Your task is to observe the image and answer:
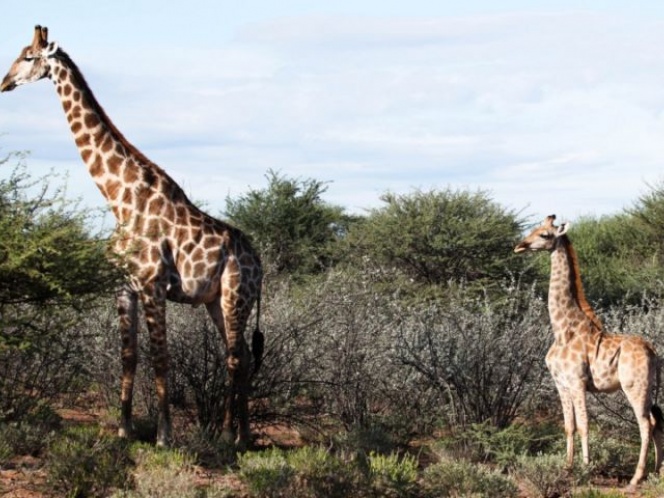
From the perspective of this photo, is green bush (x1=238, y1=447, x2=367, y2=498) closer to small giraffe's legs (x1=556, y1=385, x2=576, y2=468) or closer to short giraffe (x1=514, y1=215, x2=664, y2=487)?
small giraffe's legs (x1=556, y1=385, x2=576, y2=468)

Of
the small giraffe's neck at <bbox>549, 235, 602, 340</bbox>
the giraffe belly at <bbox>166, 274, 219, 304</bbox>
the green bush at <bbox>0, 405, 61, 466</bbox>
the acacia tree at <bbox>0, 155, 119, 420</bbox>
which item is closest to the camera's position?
the acacia tree at <bbox>0, 155, 119, 420</bbox>

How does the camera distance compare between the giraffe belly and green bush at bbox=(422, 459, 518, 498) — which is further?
the giraffe belly

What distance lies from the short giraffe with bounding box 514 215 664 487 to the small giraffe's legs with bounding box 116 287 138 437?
3.57m

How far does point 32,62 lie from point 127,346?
2844mm

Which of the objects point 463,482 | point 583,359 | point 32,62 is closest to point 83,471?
point 463,482

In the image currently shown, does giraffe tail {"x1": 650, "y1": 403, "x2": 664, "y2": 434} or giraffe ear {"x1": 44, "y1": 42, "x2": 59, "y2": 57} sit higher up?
giraffe ear {"x1": 44, "y1": 42, "x2": 59, "y2": 57}

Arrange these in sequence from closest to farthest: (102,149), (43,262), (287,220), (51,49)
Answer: (43,262)
(51,49)
(102,149)
(287,220)

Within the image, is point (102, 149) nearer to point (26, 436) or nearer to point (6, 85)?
point (6, 85)

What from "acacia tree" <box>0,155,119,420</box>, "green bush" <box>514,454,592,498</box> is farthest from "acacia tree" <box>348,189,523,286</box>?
"acacia tree" <box>0,155,119,420</box>

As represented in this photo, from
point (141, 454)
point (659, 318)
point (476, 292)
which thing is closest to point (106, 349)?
point (141, 454)

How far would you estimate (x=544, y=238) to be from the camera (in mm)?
10992

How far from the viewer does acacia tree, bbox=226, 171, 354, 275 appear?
24438mm

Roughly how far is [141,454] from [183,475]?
137cm

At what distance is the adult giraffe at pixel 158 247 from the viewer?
10.9 metres
